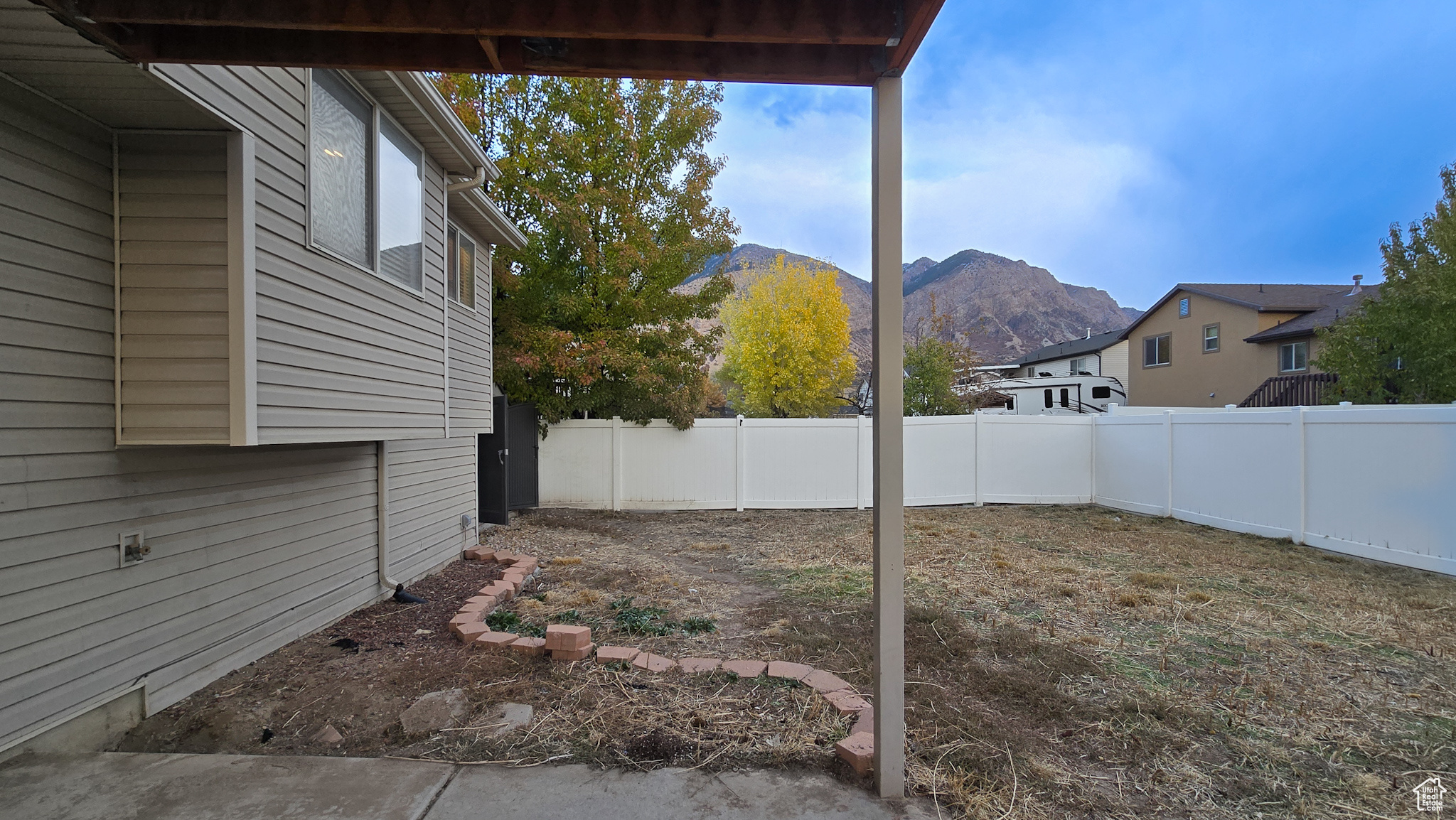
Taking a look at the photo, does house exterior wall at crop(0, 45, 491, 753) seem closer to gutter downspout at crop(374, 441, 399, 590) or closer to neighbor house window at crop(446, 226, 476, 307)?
gutter downspout at crop(374, 441, 399, 590)

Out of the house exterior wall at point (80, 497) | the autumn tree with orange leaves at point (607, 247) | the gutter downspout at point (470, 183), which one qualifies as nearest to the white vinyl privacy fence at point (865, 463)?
the autumn tree with orange leaves at point (607, 247)

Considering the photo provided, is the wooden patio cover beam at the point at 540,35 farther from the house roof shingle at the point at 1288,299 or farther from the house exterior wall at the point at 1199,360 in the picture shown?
the house exterior wall at the point at 1199,360

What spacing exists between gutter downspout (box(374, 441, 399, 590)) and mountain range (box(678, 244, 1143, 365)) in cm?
6426

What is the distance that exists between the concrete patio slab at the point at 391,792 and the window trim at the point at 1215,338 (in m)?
24.6

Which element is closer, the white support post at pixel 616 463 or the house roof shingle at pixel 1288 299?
the white support post at pixel 616 463

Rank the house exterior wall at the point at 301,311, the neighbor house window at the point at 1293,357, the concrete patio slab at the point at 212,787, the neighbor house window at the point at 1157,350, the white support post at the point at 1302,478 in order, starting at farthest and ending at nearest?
the neighbor house window at the point at 1157,350 < the neighbor house window at the point at 1293,357 < the white support post at the point at 1302,478 < the house exterior wall at the point at 301,311 < the concrete patio slab at the point at 212,787

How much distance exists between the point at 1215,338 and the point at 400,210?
25.1 m

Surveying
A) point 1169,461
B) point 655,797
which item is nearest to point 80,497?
point 655,797

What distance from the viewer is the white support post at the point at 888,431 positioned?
243cm

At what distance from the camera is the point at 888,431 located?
2.47m

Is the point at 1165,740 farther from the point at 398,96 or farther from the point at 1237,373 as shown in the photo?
the point at 1237,373

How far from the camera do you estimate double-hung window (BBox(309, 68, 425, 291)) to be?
12.6 feet

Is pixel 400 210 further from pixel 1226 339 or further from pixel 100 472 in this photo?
pixel 1226 339

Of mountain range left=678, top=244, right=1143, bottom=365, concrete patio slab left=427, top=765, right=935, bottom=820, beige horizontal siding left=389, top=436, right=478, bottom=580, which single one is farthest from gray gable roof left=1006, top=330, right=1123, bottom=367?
mountain range left=678, top=244, right=1143, bottom=365
